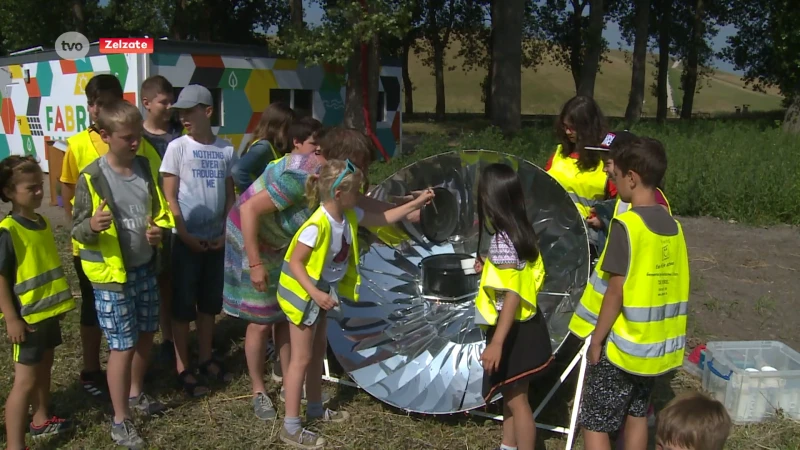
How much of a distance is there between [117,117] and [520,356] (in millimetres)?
2153

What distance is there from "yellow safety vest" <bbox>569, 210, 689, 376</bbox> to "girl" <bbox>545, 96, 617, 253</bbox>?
3.56 ft

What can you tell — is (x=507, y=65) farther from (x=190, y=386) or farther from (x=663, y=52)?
(x=663, y=52)

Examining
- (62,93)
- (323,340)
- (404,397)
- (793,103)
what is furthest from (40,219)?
(793,103)

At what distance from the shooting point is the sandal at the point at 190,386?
13.7 ft

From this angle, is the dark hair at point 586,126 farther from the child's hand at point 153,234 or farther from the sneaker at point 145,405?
the sneaker at point 145,405

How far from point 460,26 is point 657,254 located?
33090 mm

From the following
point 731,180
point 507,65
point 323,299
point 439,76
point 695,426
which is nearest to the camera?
point 695,426

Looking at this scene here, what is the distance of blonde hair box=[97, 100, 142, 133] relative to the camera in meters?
3.35

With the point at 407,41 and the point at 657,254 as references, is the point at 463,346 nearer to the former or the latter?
the point at 657,254

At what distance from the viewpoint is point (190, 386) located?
4.19 meters

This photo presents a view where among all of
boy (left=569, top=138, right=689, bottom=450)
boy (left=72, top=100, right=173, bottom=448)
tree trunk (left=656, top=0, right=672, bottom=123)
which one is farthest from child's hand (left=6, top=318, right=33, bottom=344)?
tree trunk (left=656, top=0, right=672, bottom=123)

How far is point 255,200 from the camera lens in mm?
3498

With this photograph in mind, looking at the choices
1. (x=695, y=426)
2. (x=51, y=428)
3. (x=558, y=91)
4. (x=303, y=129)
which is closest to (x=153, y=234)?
(x=303, y=129)

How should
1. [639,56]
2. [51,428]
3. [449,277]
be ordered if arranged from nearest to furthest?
[51,428] < [449,277] < [639,56]
